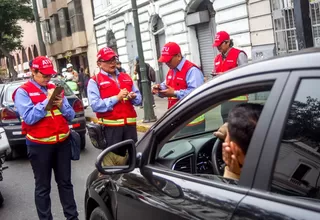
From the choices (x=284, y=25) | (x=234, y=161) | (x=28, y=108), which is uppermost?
(x=284, y=25)

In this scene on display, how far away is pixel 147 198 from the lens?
2410mm

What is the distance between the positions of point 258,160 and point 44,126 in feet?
9.53

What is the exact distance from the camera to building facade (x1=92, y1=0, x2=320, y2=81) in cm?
1202

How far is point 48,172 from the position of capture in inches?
173

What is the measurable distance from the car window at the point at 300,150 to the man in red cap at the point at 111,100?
317 centimetres

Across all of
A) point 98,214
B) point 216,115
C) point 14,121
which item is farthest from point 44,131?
point 14,121

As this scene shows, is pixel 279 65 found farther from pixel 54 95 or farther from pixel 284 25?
pixel 284 25

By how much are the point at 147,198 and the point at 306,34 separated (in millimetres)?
4568

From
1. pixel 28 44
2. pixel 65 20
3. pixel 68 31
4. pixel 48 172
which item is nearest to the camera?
pixel 48 172

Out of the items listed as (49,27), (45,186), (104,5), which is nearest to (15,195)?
(45,186)

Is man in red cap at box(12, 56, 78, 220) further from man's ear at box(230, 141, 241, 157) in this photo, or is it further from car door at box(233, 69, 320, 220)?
car door at box(233, 69, 320, 220)

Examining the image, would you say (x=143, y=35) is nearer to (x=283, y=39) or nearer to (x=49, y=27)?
(x=283, y=39)

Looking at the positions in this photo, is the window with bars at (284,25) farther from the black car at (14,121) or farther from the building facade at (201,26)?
the black car at (14,121)

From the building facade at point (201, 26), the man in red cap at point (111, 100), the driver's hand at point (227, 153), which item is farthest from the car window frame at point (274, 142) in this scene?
the building facade at point (201, 26)
